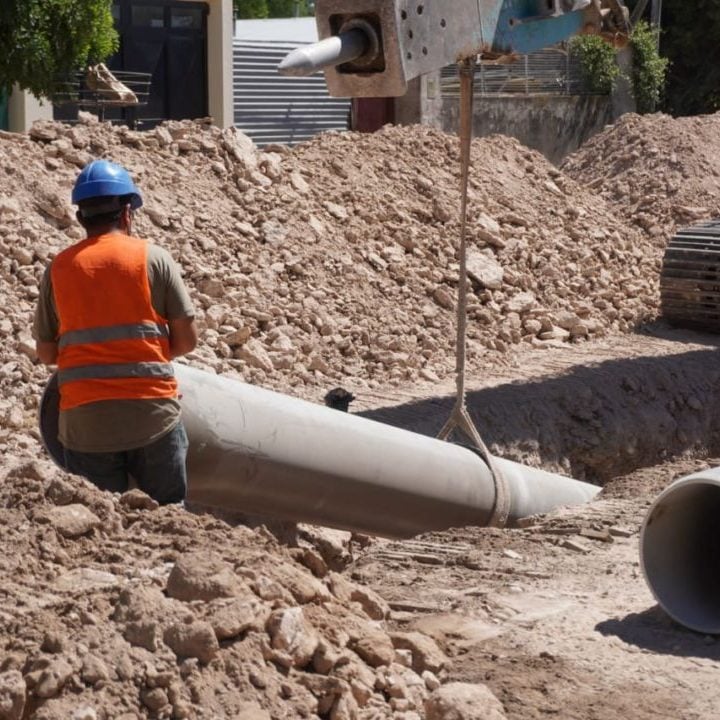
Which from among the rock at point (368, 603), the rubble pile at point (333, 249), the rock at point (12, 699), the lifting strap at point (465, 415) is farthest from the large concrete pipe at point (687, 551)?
the rubble pile at point (333, 249)

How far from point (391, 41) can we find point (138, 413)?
7.83 ft

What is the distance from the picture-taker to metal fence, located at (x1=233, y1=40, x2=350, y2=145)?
26.0 metres

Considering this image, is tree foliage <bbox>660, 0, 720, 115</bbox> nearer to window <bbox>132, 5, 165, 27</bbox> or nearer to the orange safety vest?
window <bbox>132, 5, 165, 27</bbox>

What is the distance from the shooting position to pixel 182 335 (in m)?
6.11

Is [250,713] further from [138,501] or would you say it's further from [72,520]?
[138,501]

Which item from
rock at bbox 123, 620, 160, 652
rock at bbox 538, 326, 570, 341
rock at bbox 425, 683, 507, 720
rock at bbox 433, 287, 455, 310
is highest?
rock at bbox 123, 620, 160, 652

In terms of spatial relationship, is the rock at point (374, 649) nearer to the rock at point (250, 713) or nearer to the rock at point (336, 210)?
the rock at point (250, 713)

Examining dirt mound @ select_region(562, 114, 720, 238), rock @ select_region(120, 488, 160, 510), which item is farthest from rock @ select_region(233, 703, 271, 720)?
dirt mound @ select_region(562, 114, 720, 238)

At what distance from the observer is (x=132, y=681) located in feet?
15.0

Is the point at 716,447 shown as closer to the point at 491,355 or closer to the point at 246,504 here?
the point at 491,355

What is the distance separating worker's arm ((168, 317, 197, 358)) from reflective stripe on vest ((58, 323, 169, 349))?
0.13 ft

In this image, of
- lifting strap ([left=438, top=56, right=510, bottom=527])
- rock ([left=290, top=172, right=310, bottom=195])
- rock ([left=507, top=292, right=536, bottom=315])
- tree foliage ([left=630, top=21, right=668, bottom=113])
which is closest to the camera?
lifting strap ([left=438, top=56, right=510, bottom=527])

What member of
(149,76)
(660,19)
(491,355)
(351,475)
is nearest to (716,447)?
(491,355)

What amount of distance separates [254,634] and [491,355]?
7.75m
